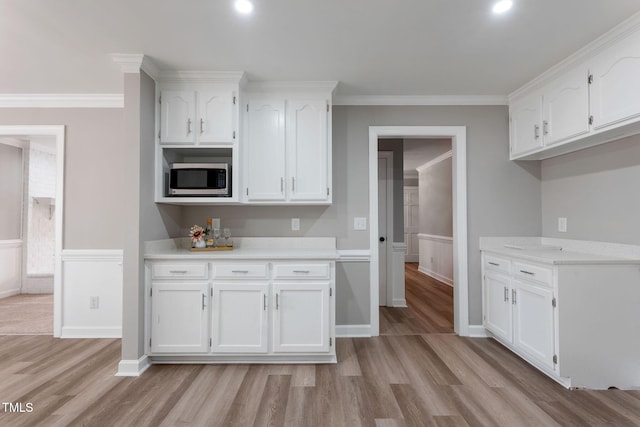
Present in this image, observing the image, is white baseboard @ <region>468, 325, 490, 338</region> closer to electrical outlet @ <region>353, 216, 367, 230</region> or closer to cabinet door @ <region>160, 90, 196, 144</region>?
electrical outlet @ <region>353, 216, 367, 230</region>

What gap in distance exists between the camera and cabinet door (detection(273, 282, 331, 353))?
8.61 ft

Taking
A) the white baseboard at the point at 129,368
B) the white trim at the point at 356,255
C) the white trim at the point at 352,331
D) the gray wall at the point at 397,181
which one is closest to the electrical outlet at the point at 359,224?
the white trim at the point at 356,255

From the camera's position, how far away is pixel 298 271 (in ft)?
8.67

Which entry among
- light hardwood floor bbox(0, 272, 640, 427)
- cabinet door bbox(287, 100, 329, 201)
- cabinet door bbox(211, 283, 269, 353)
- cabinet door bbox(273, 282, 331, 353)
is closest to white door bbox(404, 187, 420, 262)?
light hardwood floor bbox(0, 272, 640, 427)

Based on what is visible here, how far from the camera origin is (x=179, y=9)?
1991 mm

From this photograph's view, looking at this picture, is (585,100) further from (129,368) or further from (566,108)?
(129,368)

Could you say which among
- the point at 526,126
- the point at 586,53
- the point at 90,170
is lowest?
the point at 90,170

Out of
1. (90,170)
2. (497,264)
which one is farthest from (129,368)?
(497,264)

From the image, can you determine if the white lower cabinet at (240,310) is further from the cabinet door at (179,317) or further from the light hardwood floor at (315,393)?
the light hardwood floor at (315,393)

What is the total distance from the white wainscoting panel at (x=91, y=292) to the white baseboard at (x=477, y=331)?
3533 mm

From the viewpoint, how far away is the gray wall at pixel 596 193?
7.91 feet

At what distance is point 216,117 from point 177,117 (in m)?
0.33

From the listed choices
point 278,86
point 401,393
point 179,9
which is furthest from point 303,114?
point 401,393

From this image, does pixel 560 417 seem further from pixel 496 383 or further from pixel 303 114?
pixel 303 114
